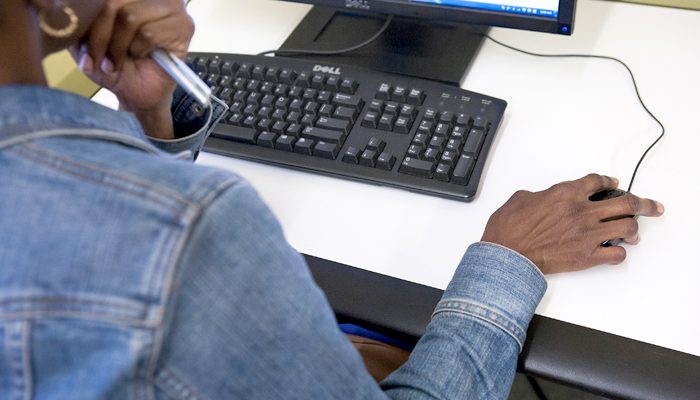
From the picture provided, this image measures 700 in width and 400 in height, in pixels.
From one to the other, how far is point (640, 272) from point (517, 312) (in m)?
0.13

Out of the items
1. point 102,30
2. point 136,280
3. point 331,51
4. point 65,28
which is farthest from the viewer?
point 331,51

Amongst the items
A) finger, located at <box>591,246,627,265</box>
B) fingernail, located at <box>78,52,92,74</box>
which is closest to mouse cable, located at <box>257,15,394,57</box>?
fingernail, located at <box>78,52,92,74</box>

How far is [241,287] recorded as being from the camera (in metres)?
0.41

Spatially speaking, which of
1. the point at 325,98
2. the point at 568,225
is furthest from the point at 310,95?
the point at 568,225

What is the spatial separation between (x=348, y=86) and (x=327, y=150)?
0.10 metres

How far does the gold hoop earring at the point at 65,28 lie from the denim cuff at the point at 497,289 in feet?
1.24

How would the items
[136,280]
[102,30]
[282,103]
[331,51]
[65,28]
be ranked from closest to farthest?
[136,280]
[65,28]
[102,30]
[282,103]
[331,51]

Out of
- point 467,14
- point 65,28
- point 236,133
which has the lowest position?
point 236,133

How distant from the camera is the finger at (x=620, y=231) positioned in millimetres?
675

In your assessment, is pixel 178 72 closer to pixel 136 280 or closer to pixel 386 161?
pixel 386 161

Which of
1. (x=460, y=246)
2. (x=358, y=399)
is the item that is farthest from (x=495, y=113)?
(x=358, y=399)

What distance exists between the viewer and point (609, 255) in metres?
0.67

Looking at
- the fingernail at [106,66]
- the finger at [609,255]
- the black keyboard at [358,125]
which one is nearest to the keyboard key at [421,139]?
the black keyboard at [358,125]

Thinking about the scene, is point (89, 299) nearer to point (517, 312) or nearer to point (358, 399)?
point (358, 399)
